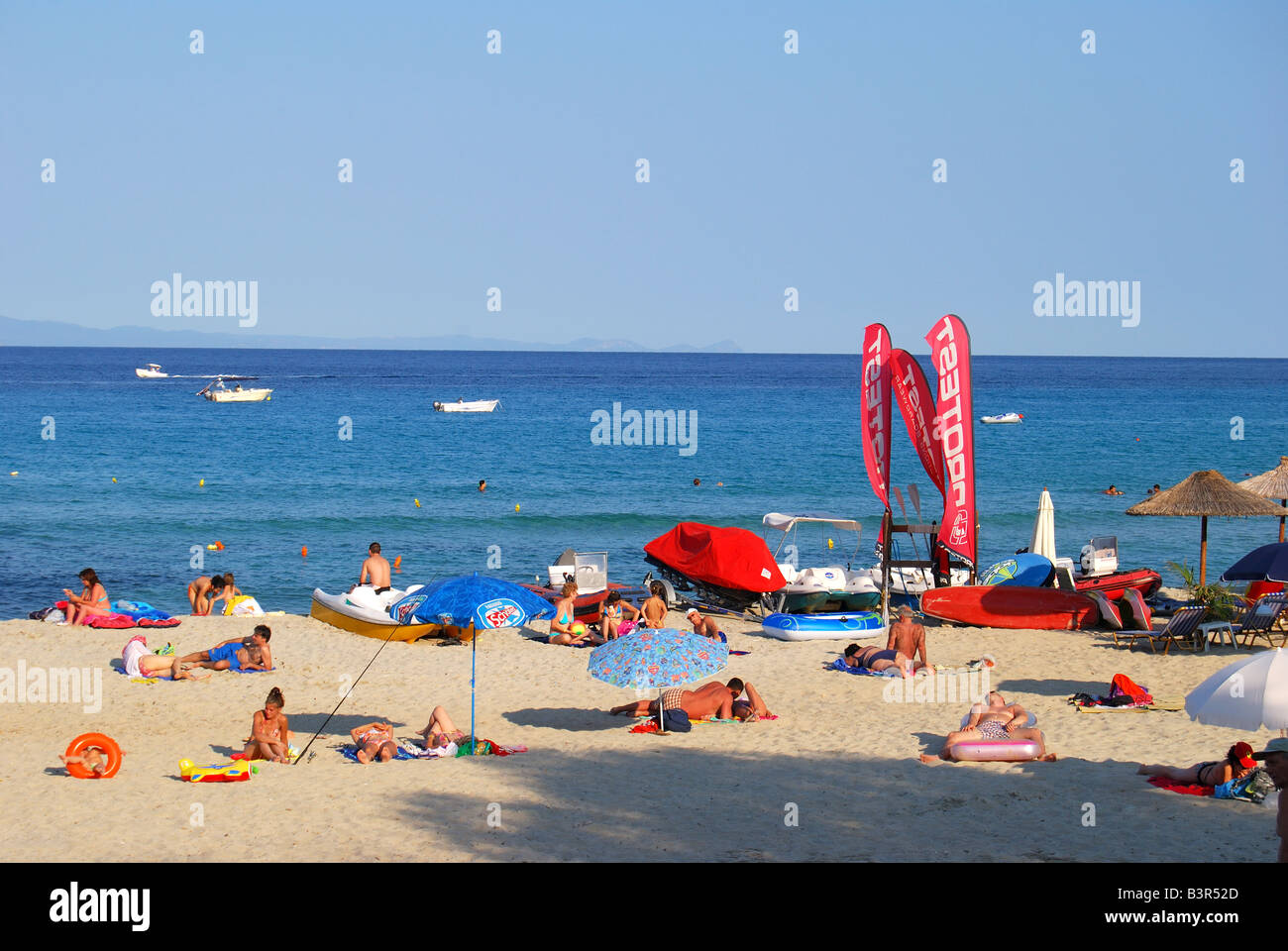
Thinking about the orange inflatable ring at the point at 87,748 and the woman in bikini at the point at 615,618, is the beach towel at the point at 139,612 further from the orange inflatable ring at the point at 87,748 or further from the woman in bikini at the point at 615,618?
the orange inflatable ring at the point at 87,748

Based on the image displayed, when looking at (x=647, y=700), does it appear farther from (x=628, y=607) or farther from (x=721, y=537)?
(x=721, y=537)

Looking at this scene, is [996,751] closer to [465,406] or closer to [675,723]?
[675,723]

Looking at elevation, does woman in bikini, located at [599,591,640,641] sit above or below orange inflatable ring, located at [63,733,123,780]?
above

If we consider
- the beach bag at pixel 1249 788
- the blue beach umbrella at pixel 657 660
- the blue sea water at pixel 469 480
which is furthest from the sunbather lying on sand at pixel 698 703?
the blue sea water at pixel 469 480

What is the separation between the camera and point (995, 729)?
38.0ft

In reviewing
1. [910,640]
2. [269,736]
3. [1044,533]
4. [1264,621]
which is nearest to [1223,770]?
[910,640]

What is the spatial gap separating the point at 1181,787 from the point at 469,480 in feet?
122

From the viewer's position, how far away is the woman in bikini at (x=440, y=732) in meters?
12.1

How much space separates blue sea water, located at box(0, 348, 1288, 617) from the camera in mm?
28406

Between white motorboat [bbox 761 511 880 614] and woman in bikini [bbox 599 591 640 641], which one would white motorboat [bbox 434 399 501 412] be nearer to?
white motorboat [bbox 761 511 880 614]

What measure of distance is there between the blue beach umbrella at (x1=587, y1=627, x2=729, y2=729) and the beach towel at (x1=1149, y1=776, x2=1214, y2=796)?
13.7 ft

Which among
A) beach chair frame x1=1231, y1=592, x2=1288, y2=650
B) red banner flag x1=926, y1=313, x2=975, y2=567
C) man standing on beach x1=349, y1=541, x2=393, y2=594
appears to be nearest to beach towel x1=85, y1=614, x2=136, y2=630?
man standing on beach x1=349, y1=541, x2=393, y2=594

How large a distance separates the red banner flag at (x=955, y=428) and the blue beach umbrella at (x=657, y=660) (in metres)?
6.14
